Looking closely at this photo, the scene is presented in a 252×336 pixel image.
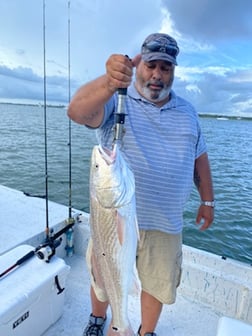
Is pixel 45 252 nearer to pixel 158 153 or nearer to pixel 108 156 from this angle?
pixel 158 153

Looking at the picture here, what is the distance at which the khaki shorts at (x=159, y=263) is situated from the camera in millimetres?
1960

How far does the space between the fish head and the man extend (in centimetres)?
33

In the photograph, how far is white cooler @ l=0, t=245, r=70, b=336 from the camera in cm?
183

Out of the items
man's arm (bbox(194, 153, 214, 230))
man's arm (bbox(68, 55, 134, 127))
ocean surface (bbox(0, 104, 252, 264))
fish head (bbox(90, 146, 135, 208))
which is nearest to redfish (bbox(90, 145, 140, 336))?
fish head (bbox(90, 146, 135, 208))

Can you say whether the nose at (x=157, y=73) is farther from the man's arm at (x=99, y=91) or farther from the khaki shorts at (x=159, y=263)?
the khaki shorts at (x=159, y=263)

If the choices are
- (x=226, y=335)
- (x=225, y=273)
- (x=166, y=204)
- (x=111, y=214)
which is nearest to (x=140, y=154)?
(x=166, y=204)

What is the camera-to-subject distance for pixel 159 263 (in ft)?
6.52

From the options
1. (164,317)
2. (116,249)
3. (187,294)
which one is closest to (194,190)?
(187,294)

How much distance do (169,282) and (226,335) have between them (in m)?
0.46

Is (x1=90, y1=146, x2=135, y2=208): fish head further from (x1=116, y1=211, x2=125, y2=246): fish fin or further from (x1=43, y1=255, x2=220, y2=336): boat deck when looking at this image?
(x1=43, y1=255, x2=220, y2=336): boat deck

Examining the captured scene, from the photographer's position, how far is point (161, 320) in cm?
260

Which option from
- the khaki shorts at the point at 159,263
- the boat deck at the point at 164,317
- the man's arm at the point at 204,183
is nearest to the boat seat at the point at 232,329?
the khaki shorts at the point at 159,263

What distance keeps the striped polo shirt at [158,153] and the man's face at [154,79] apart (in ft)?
0.15

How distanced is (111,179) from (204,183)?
3.85 ft
